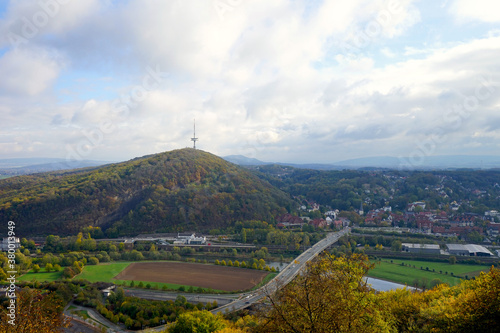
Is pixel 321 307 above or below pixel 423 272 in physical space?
above

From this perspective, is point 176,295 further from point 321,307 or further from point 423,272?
point 423,272

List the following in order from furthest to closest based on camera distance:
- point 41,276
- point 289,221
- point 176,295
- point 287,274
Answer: point 289,221
point 287,274
point 41,276
point 176,295

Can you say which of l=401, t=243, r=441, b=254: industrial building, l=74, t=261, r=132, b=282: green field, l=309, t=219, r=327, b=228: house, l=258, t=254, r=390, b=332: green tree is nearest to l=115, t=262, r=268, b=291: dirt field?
l=74, t=261, r=132, b=282: green field

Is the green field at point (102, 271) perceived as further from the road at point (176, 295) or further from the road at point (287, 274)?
the road at point (287, 274)

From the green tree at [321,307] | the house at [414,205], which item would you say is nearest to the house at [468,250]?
the house at [414,205]

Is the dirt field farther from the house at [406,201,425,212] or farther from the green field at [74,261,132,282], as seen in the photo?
the house at [406,201,425,212]

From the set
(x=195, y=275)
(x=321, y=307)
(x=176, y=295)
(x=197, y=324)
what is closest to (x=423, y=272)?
(x=195, y=275)

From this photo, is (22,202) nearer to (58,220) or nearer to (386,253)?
(58,220)
